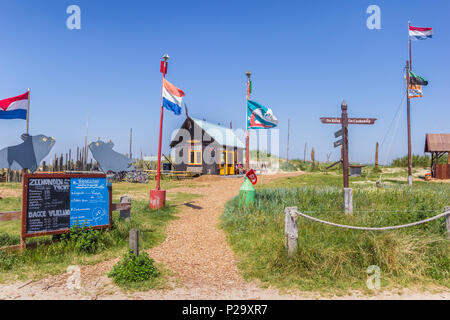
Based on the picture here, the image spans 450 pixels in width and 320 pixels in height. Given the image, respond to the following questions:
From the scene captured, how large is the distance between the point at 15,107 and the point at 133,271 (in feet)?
21.9

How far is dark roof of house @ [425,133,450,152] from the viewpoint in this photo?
947 inches

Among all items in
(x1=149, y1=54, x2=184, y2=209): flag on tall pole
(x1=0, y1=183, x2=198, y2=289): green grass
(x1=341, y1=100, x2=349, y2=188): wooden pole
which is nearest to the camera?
(x1=0, y1=183, x2=198, y2=289): green grass

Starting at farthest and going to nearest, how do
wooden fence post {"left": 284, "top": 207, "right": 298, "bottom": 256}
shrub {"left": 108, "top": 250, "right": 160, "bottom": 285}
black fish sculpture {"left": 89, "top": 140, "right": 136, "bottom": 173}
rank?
black fish sculpture {"left": 89, "top": 140, "right": 136, "bottom": 173}, wooden fence post {"left": 284, "top": 207, "right": 298, "bottom": 256}, shrub {"left": 108, "top": 250, "right": 160, "bottom": 285}

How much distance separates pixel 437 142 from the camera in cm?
2453

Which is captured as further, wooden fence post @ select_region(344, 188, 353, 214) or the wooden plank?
wooden fence post @ select_region(344, 188, 353, 214)

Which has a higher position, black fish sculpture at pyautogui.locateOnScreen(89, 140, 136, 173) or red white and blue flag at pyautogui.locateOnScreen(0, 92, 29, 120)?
red white and blue flag at pyautogui.locateOnScreen(0, 92, 29, 120)

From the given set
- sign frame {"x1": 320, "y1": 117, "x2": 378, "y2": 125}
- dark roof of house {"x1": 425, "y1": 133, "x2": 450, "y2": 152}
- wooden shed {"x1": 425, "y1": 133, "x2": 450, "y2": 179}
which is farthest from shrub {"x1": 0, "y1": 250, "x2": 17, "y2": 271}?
dark roof of house {"x1": 425, "y1": 133, "x2": 450, "y2": 152}

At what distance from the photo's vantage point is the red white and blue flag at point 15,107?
27.7ft

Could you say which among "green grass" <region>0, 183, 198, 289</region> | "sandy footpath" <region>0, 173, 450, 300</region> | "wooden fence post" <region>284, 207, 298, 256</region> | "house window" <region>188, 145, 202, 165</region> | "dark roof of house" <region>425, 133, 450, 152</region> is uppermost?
"dark roof of house" <region>425, 133, 450, 152</region>

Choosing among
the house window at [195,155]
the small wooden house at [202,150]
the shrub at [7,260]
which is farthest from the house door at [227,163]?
the shrub at [7,260]

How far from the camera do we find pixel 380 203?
9.50m

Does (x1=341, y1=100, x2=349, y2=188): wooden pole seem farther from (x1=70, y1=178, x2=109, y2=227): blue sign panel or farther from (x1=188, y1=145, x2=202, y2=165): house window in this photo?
(x1=188, y1=145, x2=202, y2=165): house window
